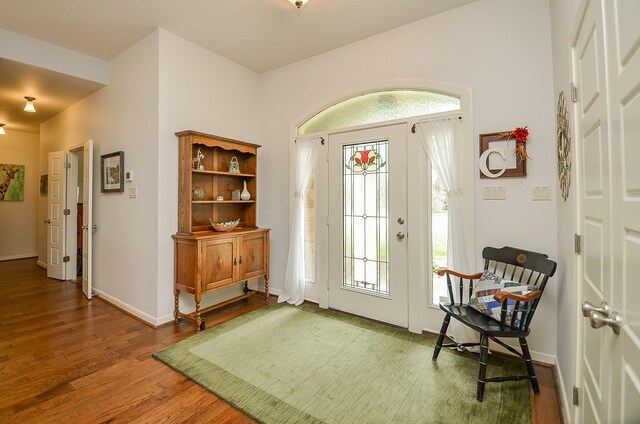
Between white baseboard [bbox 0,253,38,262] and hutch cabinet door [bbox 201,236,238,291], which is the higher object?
hutch cabinet door [bbox 201,236,238,291]

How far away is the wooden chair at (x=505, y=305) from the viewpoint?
1.91m

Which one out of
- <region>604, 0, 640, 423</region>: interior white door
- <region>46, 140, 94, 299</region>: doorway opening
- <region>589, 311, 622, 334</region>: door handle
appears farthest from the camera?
<region>46, 140, 94, 299</region>: doorway opening

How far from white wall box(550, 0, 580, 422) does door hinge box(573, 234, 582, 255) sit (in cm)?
4

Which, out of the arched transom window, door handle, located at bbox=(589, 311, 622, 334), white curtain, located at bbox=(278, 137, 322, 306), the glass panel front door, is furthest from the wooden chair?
white curtain, located at bbox=(278, 137, 322, 306)

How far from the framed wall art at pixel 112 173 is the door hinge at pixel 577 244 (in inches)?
165

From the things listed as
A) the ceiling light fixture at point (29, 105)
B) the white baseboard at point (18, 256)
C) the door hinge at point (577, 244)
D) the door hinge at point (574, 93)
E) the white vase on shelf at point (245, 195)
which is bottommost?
the white baseboard at point (18, 256)

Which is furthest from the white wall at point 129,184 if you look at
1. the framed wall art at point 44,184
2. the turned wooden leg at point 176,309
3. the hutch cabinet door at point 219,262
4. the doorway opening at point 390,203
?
the framed wall art at point 44,184

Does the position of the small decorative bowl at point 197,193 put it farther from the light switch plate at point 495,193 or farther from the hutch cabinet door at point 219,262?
the light switch plate at point 495,193

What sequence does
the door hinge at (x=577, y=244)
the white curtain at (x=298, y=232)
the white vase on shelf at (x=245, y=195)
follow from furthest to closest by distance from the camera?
1. the white vase on shelf at (x=245, y=195)
2. the white curtain at (x=298, y=232)
3. the door hinge at (x=577, y=244)

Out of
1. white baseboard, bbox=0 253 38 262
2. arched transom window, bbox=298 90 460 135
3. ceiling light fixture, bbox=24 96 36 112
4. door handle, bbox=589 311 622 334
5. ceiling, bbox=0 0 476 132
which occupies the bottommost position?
white baseboard, bbox=0 253 38 262

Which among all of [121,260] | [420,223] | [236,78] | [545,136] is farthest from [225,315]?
[545,136]

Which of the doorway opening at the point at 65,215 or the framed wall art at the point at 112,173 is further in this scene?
the doorway opening at the point at 65,215

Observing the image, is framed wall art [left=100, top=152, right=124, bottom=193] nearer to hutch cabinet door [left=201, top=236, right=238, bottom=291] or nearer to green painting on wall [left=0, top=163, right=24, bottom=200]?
hutch cabinet door [left=201, top=236, right=238, bottom=291]

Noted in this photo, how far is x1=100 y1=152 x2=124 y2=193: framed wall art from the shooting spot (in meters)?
3.51
